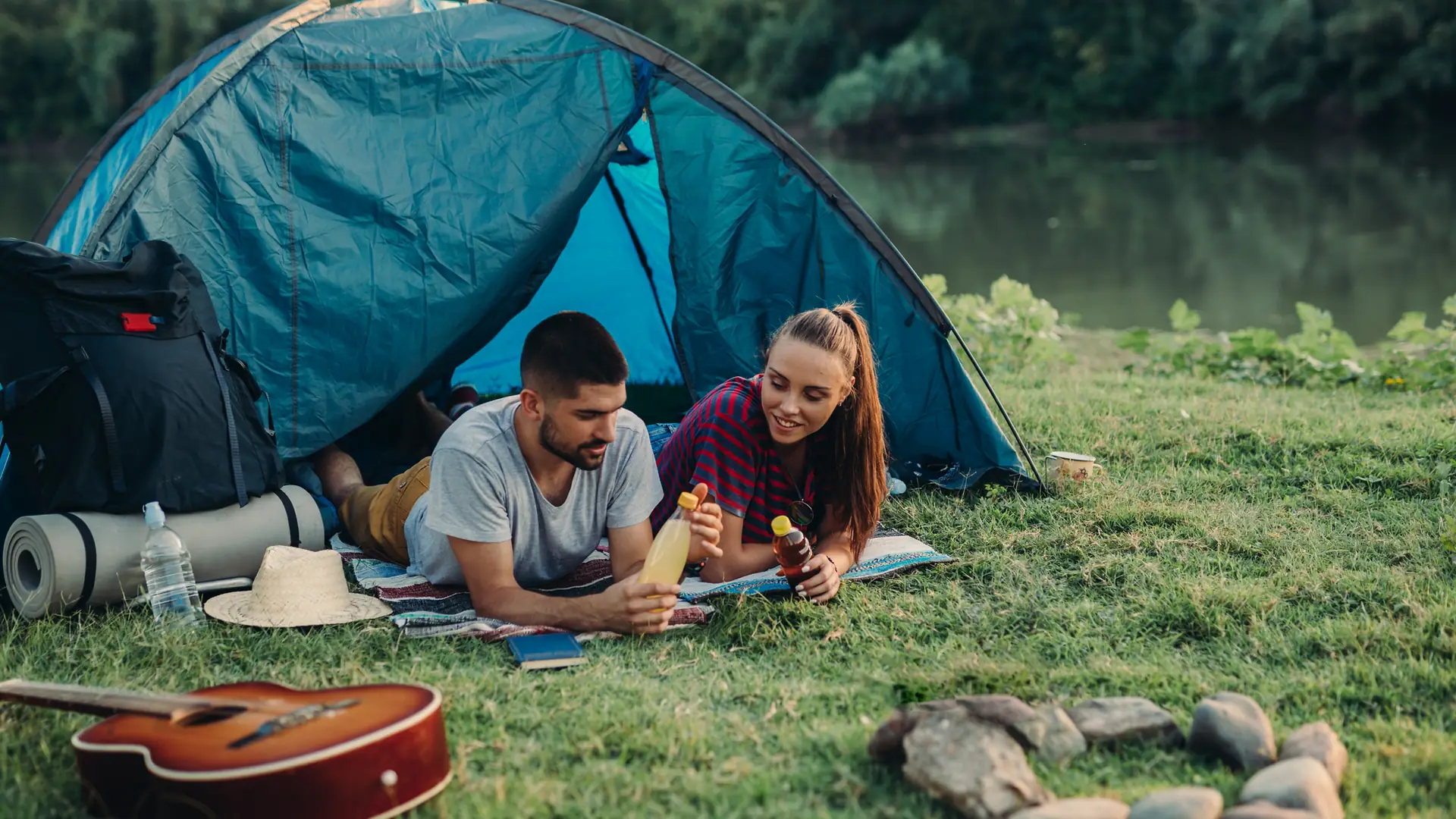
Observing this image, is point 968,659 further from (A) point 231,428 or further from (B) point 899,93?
(B) point 899,93

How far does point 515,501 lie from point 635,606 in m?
0.40

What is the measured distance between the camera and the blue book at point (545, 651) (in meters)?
2.74

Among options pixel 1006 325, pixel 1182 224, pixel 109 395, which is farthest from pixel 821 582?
pixel 1182 224

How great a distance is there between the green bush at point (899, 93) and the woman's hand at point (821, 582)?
23.1 m

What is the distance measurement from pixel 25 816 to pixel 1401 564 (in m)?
3.23

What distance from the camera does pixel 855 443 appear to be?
324 cm

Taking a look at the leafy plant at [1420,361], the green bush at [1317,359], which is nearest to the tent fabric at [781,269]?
the green bush at [1317,359]

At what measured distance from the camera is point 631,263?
5.32 m

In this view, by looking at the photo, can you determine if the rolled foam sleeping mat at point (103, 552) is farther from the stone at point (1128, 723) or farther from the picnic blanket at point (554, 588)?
the stone at point (1128, 723)

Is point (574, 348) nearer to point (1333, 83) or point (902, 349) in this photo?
point (902, 349)

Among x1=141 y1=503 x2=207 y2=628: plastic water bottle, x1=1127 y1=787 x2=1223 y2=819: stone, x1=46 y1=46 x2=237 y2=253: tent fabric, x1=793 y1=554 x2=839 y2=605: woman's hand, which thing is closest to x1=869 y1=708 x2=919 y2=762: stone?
x1=1127 y1=787 x2=1223 y2=819: stone

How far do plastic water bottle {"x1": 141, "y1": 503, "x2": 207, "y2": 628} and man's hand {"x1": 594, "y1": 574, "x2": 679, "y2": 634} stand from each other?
0.98m

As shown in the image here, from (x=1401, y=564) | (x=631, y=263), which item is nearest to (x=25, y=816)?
(x=1401, y=564)

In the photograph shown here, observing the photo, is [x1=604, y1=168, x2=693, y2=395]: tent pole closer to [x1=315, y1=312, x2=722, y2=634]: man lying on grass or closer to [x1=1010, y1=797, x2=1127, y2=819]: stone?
[x1=315, y1=312, x2=722, y2=634]: man lying on grass
